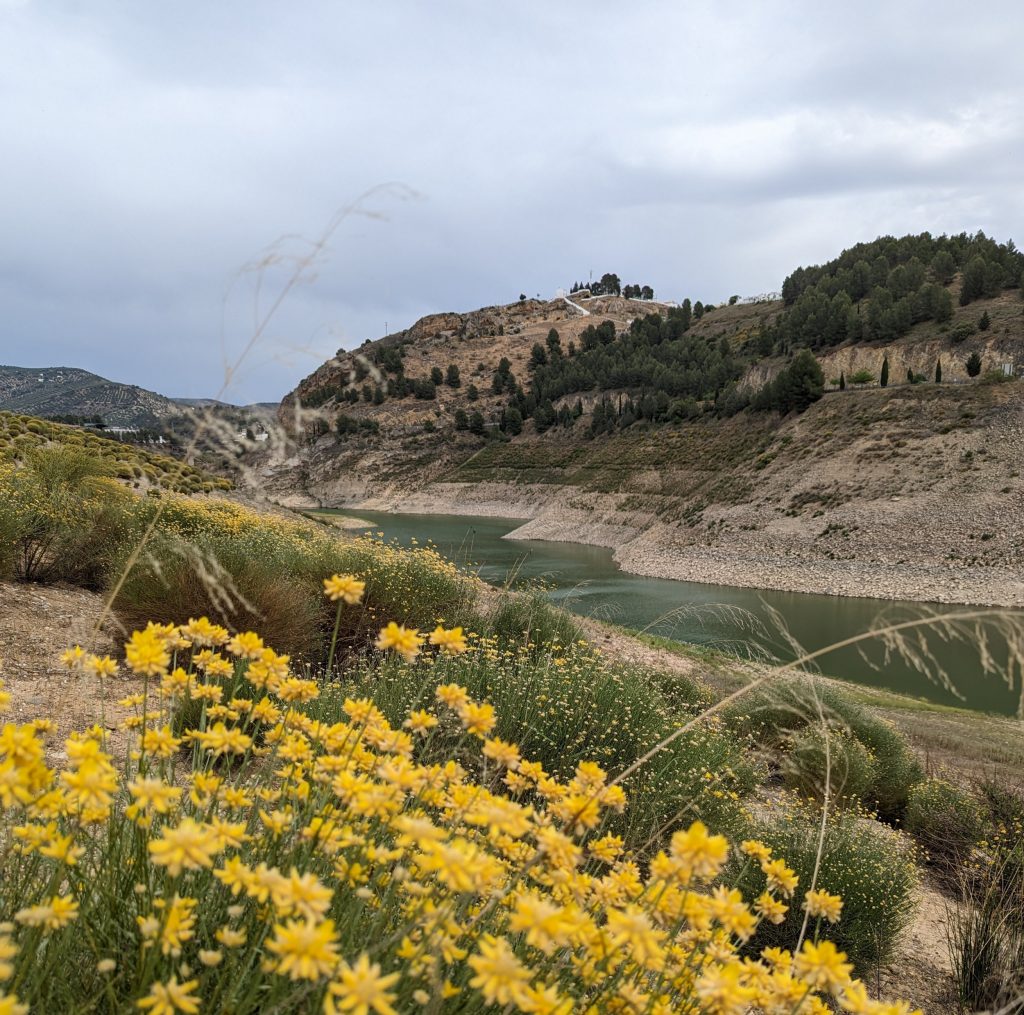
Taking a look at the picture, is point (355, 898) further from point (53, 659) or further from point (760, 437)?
point (760, 437)

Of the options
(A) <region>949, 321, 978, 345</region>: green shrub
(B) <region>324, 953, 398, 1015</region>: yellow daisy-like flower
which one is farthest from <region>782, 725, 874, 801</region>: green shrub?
(A) <region>949, 321, 978, 345</region>: green shrub

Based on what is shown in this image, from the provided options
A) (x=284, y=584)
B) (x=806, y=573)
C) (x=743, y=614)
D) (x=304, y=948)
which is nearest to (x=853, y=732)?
(x=743, y=614)

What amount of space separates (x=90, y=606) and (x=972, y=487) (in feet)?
130

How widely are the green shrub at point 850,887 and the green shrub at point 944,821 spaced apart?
245cm

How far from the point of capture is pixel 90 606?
8.20 metres

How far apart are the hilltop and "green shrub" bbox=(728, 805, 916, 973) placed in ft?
13.2

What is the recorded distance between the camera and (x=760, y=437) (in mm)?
53062

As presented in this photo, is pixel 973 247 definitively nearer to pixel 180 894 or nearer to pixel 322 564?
pixel 322 564

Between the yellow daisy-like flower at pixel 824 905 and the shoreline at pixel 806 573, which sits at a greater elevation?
the yellow daisy-like flower at pixel 824 905

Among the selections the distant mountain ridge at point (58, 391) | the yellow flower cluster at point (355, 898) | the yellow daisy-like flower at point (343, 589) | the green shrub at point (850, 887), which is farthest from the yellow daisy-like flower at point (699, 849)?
the distant mountain ridge at point (58, 391)

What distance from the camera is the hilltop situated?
34.1 metres

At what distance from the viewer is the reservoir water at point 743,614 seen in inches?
531

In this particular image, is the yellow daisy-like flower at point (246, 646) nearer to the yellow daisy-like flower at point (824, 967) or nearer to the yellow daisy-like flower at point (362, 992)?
the yellow daisy-like flower at point (362, 992)

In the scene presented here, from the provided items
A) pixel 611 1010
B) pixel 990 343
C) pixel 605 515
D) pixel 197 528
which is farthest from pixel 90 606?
pixel 990 343
